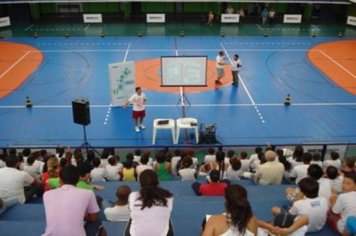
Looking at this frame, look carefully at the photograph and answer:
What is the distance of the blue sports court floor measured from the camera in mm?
14234

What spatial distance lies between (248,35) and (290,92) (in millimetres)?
10622

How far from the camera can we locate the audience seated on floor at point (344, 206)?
5.94 m

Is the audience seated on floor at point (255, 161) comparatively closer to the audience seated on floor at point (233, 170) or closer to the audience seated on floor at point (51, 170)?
the audience seated on floor at point (233, 170)

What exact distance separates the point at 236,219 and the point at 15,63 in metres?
20.2

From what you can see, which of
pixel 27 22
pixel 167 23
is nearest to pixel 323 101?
pixel 167 23

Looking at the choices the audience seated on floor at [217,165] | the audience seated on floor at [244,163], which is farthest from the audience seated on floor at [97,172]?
the audience seated on floor at [244,163]

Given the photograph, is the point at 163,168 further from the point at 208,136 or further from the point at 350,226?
the point at 350,226

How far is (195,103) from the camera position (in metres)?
16.9

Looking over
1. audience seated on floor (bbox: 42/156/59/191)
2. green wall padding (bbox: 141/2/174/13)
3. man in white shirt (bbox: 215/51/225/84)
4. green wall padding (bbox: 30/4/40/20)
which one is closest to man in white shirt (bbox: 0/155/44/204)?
audience seated on floor (bbox: 42/156/59/191)

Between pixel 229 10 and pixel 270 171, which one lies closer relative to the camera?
pixel 270 171

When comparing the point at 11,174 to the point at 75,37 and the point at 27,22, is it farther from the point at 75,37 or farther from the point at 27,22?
the point at 27,22

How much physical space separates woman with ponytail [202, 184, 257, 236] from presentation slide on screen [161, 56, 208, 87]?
10.7 meters

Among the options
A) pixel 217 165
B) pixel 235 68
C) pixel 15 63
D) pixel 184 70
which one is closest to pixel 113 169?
pixel 217 165

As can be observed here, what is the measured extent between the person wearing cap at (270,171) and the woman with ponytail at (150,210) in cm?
492
